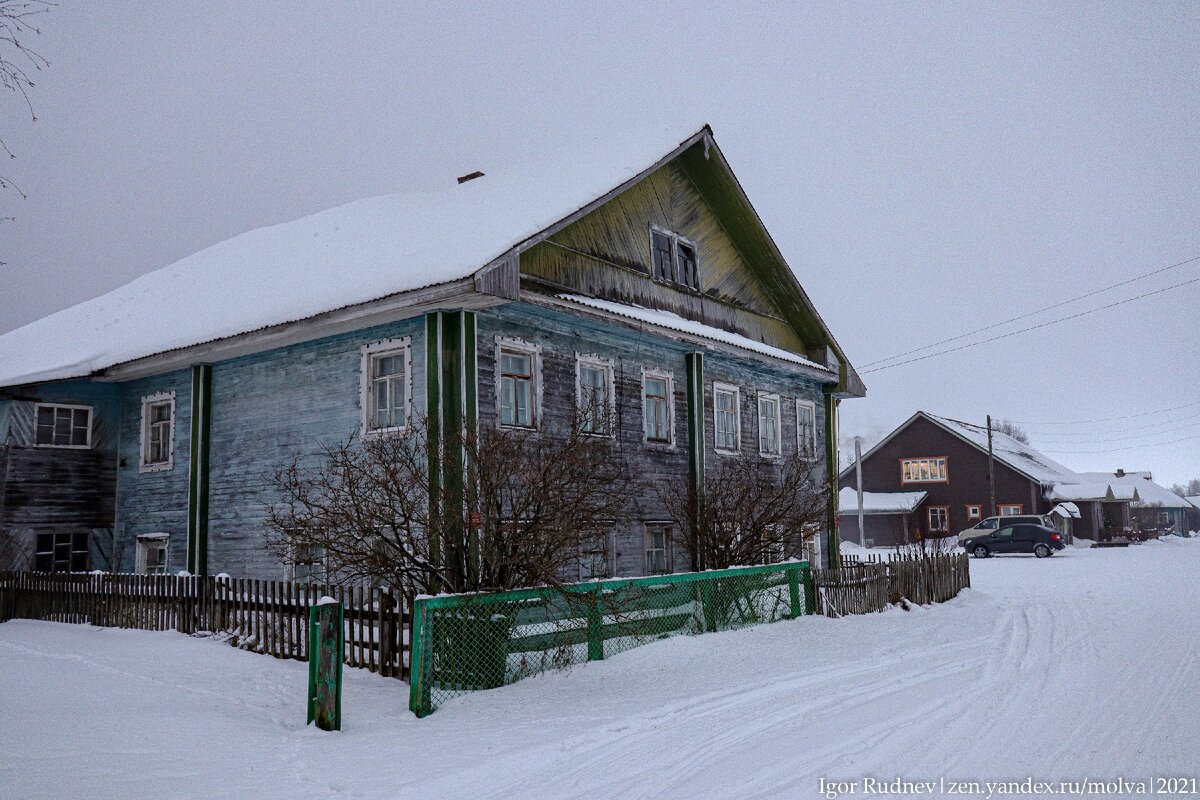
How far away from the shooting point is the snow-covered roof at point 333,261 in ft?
45.9

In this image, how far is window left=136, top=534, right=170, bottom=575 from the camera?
17.8m

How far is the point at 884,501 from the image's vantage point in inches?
2019

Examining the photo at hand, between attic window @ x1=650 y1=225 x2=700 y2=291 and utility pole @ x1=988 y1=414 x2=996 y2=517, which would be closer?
attic window @ x1=650 y1=225 x2=700 y2=291

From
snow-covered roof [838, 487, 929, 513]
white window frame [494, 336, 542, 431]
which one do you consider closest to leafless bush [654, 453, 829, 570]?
white window frame [494, 336, 542, 431]

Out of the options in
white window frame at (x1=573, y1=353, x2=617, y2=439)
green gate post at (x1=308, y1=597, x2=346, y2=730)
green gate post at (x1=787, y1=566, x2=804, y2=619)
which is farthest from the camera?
white window frame at (x1=573, y1=353, x2=617, y2=439)

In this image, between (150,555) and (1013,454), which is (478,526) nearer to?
(150,555)

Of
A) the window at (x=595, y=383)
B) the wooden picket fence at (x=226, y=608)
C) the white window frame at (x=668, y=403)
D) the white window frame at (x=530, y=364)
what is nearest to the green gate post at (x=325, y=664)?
the wooden picket fence at (x=226, y=608)

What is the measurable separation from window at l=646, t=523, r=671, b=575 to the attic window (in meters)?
4.78

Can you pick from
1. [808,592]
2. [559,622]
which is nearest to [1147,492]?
[808,592]

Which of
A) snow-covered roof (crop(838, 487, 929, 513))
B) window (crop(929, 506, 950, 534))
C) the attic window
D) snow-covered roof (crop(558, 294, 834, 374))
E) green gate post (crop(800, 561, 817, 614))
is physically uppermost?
the attic window

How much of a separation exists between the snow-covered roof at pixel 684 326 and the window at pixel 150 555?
9.41 m

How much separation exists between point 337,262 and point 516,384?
428 cm

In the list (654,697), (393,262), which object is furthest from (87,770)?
(393,262)

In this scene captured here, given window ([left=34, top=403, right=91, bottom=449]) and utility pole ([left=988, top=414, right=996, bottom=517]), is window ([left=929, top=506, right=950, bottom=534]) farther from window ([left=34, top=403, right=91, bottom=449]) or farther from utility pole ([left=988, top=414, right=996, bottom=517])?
window ([left=34, top=403, right=91, bottom=449])
